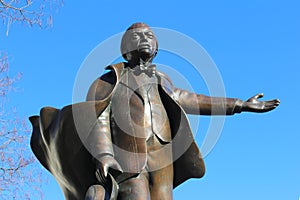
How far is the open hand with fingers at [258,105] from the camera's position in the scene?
561cm

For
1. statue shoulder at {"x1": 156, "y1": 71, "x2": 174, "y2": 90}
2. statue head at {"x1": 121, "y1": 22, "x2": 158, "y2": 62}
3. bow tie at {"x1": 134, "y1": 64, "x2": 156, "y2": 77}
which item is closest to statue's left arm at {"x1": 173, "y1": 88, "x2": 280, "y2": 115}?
statue shoulder at {"x1": 156, "y1": 71, "x2": 174, "y2": 90}

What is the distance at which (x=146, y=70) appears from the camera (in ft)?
18.5

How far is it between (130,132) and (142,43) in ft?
2.86

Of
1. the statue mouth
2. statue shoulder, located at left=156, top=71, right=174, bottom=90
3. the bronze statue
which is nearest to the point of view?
the bronze statue

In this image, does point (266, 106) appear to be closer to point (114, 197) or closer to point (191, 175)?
point (191, 175)

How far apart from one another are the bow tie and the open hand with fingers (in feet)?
3.03

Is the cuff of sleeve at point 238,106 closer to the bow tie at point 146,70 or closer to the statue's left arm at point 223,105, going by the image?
the statue's left arm at point 223,105

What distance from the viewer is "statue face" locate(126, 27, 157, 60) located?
5586 mm

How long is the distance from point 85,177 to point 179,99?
118 centimetres

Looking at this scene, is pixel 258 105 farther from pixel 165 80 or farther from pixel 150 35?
pixel 150 35

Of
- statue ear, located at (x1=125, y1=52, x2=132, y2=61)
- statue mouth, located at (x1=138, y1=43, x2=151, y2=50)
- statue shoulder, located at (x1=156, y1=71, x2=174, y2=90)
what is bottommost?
statue shoulder, located at (x1=156, y1=71, x2=174, y2=90)

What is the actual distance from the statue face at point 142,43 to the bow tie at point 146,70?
0.28 feet

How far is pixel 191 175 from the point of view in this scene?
18.2 ft

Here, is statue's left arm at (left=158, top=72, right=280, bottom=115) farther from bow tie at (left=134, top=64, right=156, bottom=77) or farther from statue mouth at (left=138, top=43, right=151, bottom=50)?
statue mouth at (left=138, top=43, right=151, bottom=50)
